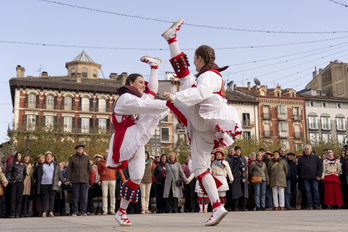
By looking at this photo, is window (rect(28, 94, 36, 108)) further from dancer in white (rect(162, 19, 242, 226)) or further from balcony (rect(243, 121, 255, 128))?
dancer in white (rect(162, 19, 242, 226))

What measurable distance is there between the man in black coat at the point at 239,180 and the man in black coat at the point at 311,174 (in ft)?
6.23

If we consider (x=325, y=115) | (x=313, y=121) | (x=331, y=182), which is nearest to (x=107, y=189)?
(x=331, y=182)

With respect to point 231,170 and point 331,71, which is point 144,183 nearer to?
point 231,170

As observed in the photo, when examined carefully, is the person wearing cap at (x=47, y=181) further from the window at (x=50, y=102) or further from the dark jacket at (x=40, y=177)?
the window at (x=50, y=102)

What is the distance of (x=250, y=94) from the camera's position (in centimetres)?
6825

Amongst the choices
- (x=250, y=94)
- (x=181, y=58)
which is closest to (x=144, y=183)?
(x=181, y=58)

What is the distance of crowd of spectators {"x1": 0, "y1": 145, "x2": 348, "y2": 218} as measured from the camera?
12984 millimetres

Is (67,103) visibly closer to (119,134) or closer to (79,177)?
(79,177)

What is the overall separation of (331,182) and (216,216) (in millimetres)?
9577

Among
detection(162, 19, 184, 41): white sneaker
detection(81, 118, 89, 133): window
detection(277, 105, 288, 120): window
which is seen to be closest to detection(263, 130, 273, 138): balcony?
detection(277, 105, 288, 120): window

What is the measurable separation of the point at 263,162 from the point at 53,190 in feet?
22.8

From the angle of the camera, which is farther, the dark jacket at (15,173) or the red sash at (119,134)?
the dark jacket at (15,173)

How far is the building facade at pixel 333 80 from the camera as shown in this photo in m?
69.1

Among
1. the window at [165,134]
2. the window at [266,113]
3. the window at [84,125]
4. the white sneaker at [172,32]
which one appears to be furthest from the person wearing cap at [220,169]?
the window at [266,113]
